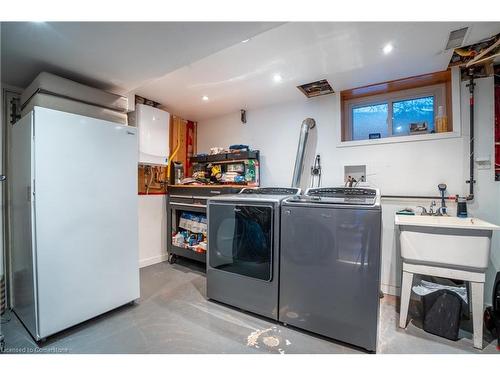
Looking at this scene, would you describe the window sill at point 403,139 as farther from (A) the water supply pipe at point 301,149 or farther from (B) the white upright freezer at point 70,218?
(B) the white upright freezer at point 70,218

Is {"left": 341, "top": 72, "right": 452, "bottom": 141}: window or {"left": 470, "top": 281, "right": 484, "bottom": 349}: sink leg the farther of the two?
{"left": 341, "top": 72, "right": 452, "bottom": 141}: window

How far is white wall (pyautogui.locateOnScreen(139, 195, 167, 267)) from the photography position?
3111 millimetres

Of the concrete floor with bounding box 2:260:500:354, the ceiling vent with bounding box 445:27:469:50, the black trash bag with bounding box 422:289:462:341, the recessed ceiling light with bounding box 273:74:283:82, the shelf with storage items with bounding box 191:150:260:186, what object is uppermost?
the recessed ceiling light with bounding box 273:74:283:82

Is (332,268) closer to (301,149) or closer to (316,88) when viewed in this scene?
(301,149)

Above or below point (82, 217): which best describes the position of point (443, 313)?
below

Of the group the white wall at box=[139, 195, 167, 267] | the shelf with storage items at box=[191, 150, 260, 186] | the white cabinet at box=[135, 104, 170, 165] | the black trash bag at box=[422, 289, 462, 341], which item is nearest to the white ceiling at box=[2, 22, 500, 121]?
the white cabinet at box=[135, 104, 170, 165]

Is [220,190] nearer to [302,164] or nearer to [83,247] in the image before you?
[302,164]

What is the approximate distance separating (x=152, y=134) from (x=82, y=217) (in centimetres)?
159

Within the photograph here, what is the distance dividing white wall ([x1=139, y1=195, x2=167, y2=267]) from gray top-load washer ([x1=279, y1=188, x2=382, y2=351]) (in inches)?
85.6

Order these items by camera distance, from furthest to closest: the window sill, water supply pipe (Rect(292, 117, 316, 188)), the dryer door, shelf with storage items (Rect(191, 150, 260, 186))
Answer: shelf with storage items (Rect(191, 150, 260, 186))
water supply pipe (Rect(292, 117, 316, 188))
the window sill
the dryer door

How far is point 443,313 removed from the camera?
1.70 m

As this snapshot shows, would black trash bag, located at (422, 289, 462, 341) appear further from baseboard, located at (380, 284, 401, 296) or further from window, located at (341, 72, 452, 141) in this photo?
window, located at (341, 72, 452, 141)

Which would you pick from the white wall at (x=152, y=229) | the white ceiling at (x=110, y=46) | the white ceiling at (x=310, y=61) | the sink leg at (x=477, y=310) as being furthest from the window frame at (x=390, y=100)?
the white wall at (x=152, y=229)

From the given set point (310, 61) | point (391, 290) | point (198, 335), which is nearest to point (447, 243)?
point (391, 290)
